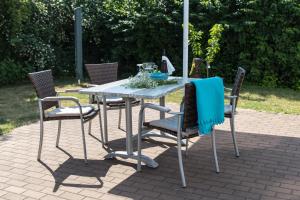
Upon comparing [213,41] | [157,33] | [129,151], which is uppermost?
[157,33]

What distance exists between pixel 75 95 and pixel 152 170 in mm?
4507

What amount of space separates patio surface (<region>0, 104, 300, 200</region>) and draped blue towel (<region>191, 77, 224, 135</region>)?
537mm

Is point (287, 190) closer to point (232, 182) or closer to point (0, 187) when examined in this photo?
point (232, 182)

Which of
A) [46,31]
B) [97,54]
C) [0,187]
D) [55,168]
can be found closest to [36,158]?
[55,168]

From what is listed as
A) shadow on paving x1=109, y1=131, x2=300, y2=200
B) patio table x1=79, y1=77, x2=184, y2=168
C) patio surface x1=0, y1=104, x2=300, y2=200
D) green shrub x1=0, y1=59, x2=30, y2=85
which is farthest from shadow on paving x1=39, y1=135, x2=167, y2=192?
green shrub x1=0, y1=59, x2=30, y2=85

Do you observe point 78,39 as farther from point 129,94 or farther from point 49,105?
point 129,94

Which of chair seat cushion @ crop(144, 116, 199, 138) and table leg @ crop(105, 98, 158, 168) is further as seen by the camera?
table leg @ crop(105, 98, 158, 168)

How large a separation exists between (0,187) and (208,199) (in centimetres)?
187

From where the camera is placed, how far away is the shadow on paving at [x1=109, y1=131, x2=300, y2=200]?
144 inches

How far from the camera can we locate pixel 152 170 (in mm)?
4227

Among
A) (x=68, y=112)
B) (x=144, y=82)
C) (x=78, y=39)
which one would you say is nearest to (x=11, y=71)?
(x=78, y=39)

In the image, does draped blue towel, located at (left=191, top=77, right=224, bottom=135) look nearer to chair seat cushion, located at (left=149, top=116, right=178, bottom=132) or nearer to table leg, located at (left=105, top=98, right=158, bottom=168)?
chair seat cushion, located at (left=149, top=116, right=178, bottom=132)

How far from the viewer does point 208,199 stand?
3.52 metres

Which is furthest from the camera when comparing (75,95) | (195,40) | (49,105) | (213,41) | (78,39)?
(78,39)
